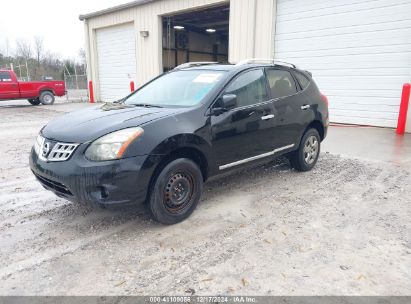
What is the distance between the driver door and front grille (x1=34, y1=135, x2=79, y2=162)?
1.49 m

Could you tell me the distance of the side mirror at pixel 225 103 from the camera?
3764 millimetres

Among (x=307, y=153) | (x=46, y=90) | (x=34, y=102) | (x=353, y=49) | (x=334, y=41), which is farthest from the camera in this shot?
(x=34, y=102)

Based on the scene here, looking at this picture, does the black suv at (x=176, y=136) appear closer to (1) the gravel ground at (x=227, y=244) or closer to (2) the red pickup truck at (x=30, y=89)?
(1) the gravel ground at (x=227, y=244)

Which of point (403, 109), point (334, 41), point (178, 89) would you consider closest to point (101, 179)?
point (178, 89)

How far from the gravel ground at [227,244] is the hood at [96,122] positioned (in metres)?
0.97

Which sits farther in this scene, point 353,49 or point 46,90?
point 46,90

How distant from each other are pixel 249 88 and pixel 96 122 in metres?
1.97

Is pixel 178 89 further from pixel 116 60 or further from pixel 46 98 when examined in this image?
pixel 46 98

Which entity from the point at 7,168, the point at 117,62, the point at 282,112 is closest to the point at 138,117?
the point at 282,112

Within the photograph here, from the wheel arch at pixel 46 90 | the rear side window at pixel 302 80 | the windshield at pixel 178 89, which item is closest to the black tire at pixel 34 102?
the wheel arch at pixel 46 90

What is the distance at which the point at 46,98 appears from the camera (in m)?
18.0

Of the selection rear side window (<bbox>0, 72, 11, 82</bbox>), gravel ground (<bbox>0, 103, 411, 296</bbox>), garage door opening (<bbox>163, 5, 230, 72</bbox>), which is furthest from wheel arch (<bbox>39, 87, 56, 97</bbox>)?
gravel ground (<bbox>0, 103, 411, 296</bbox>)

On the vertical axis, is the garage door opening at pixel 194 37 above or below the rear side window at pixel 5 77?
above

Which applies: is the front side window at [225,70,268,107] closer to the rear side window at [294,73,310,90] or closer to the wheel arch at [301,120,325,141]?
the rear side window at [294,73,310,90]
